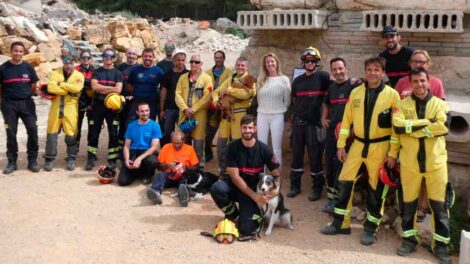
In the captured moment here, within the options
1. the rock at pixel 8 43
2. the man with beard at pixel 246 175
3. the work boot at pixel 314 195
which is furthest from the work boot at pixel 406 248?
the rock at pixel 8 43

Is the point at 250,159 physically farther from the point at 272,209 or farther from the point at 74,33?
the point at 74,33

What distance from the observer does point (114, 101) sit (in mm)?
7910

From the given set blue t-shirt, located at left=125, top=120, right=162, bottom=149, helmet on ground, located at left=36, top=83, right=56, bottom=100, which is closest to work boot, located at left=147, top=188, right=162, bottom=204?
blue t-shirt, located at left=125, top=120, right=162, bottom=149

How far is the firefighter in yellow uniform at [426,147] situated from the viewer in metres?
5.01

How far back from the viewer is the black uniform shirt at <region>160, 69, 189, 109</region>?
800 cm

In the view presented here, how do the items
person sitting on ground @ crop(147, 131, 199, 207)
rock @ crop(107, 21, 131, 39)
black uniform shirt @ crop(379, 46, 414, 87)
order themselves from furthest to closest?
rock @ crop(107, 21, 131, 39), person sitting on ground @ crop(147, 131, 199, 207), black uniform shirt @ crop(379, 46, 414, 87)

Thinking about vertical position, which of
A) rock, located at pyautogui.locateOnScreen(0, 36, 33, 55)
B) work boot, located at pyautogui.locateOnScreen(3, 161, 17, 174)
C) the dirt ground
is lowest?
the dirt ground

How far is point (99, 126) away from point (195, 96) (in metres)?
1.74

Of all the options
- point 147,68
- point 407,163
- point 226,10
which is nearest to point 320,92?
point 407,163

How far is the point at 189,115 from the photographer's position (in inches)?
300

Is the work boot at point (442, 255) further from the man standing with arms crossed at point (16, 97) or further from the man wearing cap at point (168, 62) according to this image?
the man standing with arms crossed at point (16, 97)

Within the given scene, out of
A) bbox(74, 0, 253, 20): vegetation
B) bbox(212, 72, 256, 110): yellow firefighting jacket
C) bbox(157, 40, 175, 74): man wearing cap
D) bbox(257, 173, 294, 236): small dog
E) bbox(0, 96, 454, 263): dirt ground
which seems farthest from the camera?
bbox(74, 0, 253, 20): vegetation

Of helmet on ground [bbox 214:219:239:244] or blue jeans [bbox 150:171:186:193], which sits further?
blue jeans [bbox 150:171:186:193]

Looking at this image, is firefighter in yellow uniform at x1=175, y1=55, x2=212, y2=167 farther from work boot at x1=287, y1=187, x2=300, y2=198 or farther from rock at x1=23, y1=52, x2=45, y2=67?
rock at x1=23, y1=52, x2=45, y2=67
